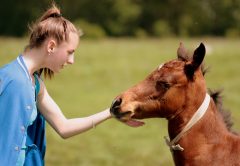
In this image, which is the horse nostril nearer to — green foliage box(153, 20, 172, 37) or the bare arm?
the bare arm

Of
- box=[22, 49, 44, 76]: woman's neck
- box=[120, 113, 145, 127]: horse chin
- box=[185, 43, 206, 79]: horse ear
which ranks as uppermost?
box=[22, 49, 44, 76]: woman's neck

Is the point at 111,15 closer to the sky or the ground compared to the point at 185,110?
closer to the sky

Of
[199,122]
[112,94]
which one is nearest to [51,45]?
[199,122]

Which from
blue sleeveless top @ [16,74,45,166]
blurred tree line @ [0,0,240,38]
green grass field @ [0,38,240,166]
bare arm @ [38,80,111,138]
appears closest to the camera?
blue sleeveless top @ [16,74,45,166]

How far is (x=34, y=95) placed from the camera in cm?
427

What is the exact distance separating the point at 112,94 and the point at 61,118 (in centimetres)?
1421

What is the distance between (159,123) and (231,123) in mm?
9582

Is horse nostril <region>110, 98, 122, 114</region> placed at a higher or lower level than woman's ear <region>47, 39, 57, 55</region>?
lower

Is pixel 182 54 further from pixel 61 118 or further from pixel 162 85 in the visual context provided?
pixel 61 118

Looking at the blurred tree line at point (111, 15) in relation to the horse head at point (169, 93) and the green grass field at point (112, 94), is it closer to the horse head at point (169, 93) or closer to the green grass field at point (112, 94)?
the green grass field at point (112, 94)

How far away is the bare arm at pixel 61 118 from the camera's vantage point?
4562 mm

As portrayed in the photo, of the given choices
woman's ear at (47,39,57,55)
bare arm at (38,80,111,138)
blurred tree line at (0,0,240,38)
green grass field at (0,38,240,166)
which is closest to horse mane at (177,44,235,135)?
green grass field at (0,38,240,166)

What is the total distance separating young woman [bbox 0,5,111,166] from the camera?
4125 mm

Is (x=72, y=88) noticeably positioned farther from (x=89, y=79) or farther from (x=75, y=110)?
(x=75, y=110)
